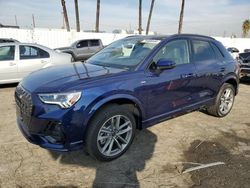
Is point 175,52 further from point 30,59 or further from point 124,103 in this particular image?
point 30,59

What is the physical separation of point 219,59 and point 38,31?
19.0 metres

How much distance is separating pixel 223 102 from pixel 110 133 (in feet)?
10.5

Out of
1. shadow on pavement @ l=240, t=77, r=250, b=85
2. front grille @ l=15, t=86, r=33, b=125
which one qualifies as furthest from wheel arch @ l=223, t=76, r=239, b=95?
shadow on pavement @ l=240, t=77, r=250, b=85

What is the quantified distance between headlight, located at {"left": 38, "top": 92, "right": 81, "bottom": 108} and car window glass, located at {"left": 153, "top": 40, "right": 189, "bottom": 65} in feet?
4.97

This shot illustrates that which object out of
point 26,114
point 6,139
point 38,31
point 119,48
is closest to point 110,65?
point 119,48

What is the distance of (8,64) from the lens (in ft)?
25.8

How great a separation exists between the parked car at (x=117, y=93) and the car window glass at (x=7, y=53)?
4425 millimetres

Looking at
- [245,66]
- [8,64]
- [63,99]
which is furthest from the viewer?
[245,66]

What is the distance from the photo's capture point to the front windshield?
13.1ft

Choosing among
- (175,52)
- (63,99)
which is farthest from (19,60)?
(63,99)

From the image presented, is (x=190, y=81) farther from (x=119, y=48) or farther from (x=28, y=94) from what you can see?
(x=28, y=94)

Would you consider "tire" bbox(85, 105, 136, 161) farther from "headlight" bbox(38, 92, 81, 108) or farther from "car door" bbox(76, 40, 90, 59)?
"car door" bbox(76, 40, 90, 59)

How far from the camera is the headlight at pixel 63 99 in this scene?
10.0 feet

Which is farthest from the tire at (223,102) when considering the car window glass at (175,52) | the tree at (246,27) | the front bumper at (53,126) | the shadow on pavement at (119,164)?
the tree at (246,27)
